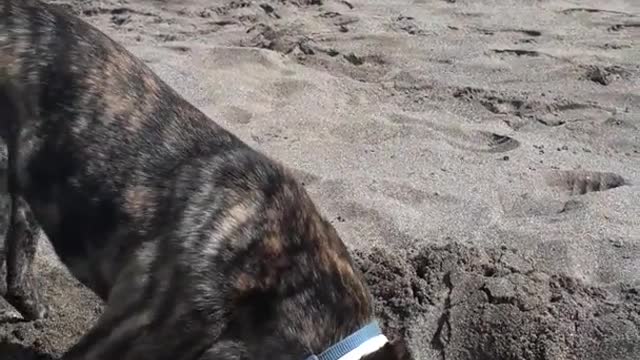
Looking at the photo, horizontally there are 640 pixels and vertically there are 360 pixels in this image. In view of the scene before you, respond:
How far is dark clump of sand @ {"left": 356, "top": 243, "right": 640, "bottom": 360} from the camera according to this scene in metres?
4.28

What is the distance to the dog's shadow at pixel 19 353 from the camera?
174 inches

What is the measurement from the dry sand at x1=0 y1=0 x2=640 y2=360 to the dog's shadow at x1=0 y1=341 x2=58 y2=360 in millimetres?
12

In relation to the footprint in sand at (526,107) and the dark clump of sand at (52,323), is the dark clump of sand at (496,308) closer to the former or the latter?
the dark clump of sand at (52,323)

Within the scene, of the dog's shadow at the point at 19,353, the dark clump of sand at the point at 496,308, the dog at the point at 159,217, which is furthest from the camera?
the dog's shadow at the point at 19,353

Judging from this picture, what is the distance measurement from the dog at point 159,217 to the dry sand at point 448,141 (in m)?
0.98

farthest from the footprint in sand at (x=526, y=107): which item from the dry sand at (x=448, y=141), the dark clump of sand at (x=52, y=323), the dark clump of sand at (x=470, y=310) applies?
the dark clump of sand at (x=52, y=323)

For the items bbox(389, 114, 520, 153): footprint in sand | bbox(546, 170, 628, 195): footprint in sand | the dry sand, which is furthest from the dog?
bbox(389, 114, 520, 153): footprint in sand

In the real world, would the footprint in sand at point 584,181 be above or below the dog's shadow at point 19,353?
above

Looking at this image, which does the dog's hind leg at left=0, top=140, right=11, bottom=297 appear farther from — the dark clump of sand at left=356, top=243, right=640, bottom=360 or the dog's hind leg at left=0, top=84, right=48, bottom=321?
the dark clump of sand at left=356, top=243, right=640, bottom=360

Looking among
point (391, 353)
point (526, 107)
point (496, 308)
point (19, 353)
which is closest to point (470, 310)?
point (496, 308)

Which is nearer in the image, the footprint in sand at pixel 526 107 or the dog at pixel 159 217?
the dog at pixel 159 217

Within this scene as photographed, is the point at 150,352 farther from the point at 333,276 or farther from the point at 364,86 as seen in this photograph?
the point at 364,86

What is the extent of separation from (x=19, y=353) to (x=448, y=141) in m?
2.51

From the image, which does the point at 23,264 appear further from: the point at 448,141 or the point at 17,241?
the point at 448,141
